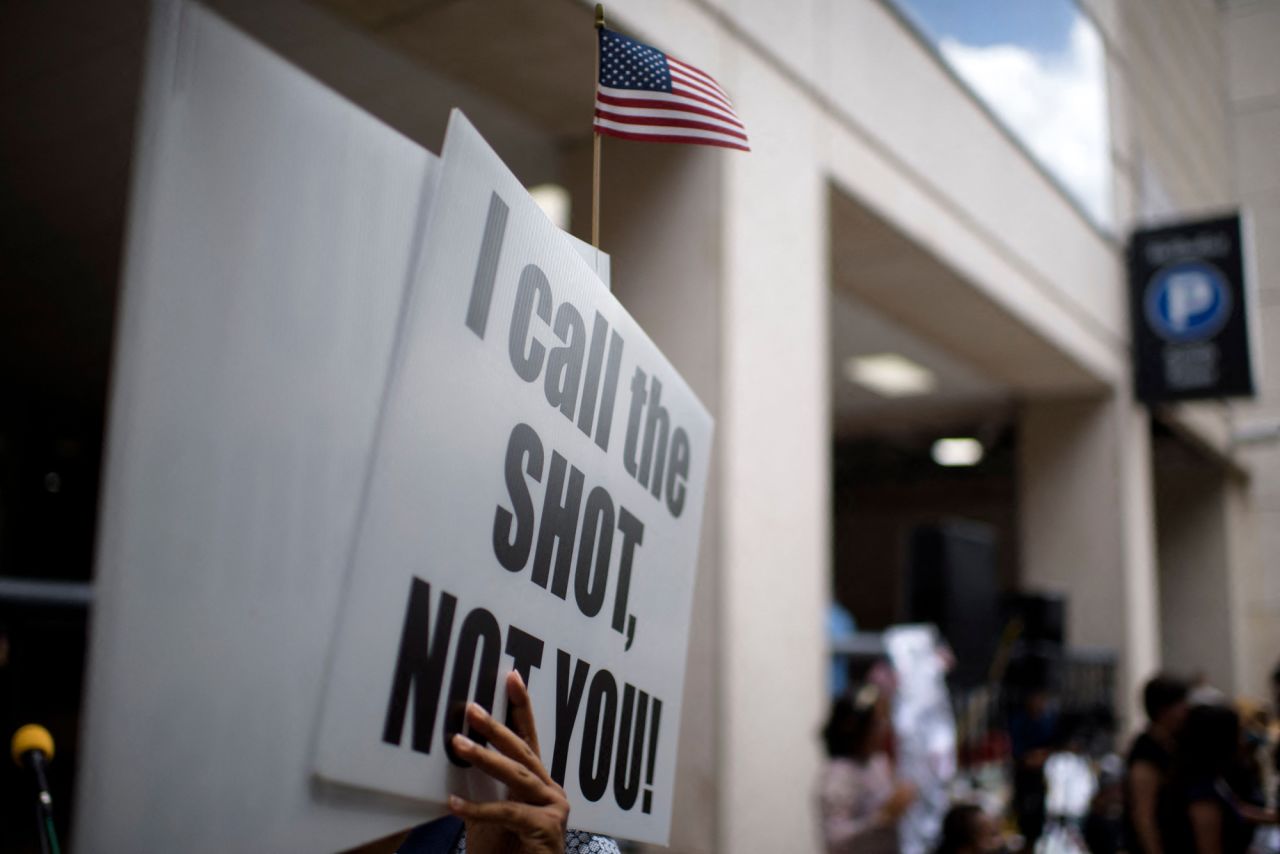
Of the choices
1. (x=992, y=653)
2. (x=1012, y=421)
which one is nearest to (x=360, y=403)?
(x=992, y=653)

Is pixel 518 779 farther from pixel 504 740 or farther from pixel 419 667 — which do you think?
pixel 419 667

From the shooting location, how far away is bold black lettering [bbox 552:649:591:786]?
148cm

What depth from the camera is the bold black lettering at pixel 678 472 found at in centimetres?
179

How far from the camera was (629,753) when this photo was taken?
1.63 m

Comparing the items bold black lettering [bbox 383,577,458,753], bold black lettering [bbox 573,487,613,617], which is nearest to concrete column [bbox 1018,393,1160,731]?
bold black lettering [bbox 573,487,613,617]

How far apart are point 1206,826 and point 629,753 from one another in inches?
125

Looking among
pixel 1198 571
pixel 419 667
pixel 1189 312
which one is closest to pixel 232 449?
pixel 419 667

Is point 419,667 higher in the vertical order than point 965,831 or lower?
higher

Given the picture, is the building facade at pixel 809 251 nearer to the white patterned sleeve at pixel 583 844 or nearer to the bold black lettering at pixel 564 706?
the bold black lettering at pixel 564 706

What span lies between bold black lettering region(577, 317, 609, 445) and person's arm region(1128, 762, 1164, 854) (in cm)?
353

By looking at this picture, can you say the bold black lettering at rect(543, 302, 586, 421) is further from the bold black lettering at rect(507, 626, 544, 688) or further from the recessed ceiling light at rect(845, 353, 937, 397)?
the recessed ceiling light at rect(845, 353, 937, 397)

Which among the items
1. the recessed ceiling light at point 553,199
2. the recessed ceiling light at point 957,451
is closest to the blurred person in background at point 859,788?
the recessed ceiling light at point 553,199

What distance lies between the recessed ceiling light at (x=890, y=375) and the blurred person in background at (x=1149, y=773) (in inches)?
254

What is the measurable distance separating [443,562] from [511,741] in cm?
24
